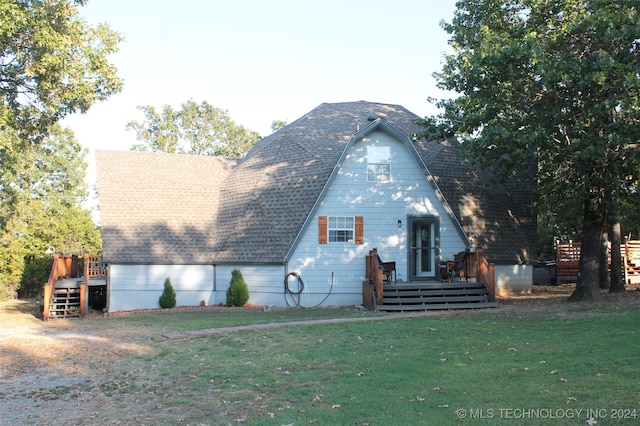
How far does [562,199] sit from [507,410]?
15.5 metres

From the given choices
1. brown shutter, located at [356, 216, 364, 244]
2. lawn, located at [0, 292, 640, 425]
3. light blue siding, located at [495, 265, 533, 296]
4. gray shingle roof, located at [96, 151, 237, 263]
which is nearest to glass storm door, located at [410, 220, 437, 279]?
brown shutter, located at [356, 216, 364, 244]

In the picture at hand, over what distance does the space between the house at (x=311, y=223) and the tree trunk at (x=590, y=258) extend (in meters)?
3.74

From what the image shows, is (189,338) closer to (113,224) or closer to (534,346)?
(534,346)

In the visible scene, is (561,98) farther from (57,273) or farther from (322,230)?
(57,273)

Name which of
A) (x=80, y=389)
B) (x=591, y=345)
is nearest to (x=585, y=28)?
(x=591, y=345)

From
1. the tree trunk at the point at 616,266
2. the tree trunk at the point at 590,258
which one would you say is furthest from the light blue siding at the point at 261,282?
the tree trunk at the point at 616,266

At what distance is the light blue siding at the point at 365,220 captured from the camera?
2000 centimetres

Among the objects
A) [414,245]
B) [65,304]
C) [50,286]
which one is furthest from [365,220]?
[50,286]

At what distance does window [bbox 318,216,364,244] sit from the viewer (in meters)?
20.1

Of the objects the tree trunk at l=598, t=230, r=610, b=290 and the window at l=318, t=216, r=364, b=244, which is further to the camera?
the tree trunk at l=598, t=230, r=610, b=290

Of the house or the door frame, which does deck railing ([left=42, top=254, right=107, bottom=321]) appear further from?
the door frame

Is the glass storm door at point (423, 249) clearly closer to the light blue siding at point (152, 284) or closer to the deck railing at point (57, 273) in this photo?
the light blue siding at point (152, 284)

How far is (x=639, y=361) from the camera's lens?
797 cm

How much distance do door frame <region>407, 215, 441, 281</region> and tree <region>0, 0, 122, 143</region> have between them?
10303mm
